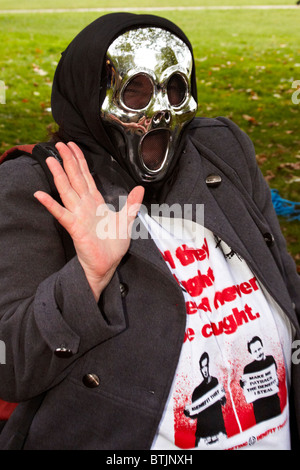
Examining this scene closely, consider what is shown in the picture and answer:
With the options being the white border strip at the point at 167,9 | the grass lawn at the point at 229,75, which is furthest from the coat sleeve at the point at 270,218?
the white border strip at the point at 167,9

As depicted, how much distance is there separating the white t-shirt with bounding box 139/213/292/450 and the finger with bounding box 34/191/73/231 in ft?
1.42

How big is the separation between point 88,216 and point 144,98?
1.96ft

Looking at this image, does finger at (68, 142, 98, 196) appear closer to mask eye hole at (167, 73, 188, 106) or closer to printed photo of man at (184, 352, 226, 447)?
mask eye hole at (167, 73, 188, 106)

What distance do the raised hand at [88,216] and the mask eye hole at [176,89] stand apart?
499 mm

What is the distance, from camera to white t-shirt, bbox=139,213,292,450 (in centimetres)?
170

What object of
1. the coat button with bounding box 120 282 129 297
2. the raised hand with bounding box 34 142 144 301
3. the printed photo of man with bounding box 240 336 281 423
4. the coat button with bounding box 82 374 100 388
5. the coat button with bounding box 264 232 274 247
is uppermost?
the raised hand with bounding box 34 142 144 301

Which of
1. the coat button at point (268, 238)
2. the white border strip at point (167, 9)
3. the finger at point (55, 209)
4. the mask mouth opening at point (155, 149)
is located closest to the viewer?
the finger at point (55, 209)

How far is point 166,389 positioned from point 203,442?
0.22m

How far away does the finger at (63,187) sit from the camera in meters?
1.54

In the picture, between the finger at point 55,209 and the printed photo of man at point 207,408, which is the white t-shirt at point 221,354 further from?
the finger at point 55,209

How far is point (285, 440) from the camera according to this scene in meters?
1.85

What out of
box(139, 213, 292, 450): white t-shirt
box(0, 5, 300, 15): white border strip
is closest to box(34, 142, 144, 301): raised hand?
box(139, 213, 292, 450): white t-shirt

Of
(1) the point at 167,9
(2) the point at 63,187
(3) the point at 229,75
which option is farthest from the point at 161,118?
(1) the point at 167,9

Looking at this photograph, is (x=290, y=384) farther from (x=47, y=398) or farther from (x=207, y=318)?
(x=47, y=398)
